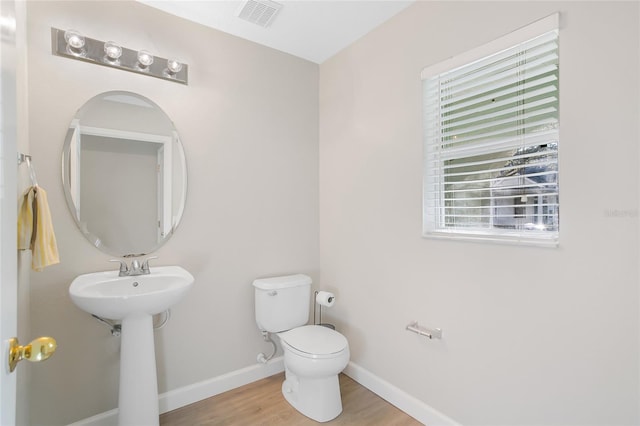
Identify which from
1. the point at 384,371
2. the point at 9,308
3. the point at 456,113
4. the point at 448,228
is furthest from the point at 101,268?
the point at 456,113

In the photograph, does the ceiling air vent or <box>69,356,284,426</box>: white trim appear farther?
the ceiling air vent

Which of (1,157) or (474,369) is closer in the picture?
(1,157)

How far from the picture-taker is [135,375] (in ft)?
5.48

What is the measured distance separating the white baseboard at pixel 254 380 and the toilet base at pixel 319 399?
32 centimetres

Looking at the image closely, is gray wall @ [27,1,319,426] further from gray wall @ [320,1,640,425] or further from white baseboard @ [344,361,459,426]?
white baseboard @ [344,361,459,426]

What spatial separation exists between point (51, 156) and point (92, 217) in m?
0.36

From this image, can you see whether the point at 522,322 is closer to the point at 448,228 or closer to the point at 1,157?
the point at 448,228

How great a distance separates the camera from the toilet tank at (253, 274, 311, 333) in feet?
7.34

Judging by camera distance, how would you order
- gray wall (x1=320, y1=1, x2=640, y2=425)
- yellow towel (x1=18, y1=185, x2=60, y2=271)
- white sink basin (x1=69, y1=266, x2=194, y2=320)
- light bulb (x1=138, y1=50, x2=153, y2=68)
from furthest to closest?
light bulb (x1=138, y1=50, x2=153, y2=68) < white sink basin (x1=69, y1=266, x2=194, y2=320) < yellow towel (x1=18, y1=185, x2=60, y2=271) < gray wall (x1=320, y1=1, x2=640, y2=425)

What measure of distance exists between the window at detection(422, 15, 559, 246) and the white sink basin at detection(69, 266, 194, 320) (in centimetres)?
143

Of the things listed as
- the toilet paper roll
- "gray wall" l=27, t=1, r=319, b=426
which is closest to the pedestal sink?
"gray wall" l=27, t=1, r=319, b=426

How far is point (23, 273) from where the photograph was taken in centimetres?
148

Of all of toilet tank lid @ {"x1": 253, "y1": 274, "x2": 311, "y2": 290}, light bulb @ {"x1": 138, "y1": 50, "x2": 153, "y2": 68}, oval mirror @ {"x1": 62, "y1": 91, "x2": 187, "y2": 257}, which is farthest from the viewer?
toilet tank lid @ {"x1": 253, "y1": 274, "x2": 311, "y2": 290}

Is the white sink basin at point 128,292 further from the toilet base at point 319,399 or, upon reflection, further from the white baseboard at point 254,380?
the toilet base at point 319,399
